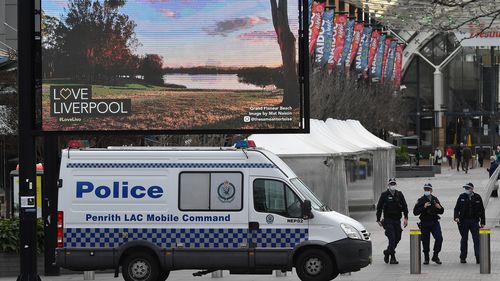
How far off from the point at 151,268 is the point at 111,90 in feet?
9.24

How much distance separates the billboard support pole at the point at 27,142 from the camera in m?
16.6

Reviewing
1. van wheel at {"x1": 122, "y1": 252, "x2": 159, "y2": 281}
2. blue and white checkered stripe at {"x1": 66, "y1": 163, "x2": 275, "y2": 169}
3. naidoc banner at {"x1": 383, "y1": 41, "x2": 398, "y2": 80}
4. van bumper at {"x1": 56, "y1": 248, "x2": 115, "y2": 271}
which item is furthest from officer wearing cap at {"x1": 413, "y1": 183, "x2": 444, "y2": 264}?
naidoc banner at {"x1": 383, "y1": 41, "x2": 398, "y2": 80}

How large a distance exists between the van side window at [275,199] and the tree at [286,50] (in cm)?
131

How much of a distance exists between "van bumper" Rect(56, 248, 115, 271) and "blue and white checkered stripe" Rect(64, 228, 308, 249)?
0.31 ft

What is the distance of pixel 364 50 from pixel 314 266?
41.1m

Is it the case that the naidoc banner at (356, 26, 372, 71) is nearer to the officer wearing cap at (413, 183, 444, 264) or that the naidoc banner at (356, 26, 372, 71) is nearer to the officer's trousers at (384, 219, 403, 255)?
the officer's trousers at (384, 219, 403, 255)

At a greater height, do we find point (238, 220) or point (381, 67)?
point (381, 67)

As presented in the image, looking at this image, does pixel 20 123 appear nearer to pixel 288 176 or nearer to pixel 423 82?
pixel 288 176

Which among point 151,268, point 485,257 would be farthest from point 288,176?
point 485,257

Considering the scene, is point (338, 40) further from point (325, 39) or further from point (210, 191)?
point (210, 191)

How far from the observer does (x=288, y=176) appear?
18719mm

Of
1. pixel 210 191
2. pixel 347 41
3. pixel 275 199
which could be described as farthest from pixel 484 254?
pixel 347 41

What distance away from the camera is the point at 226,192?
18.5m

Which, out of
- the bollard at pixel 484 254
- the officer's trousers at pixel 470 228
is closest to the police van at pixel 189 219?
the bollard at pixel 484 254
